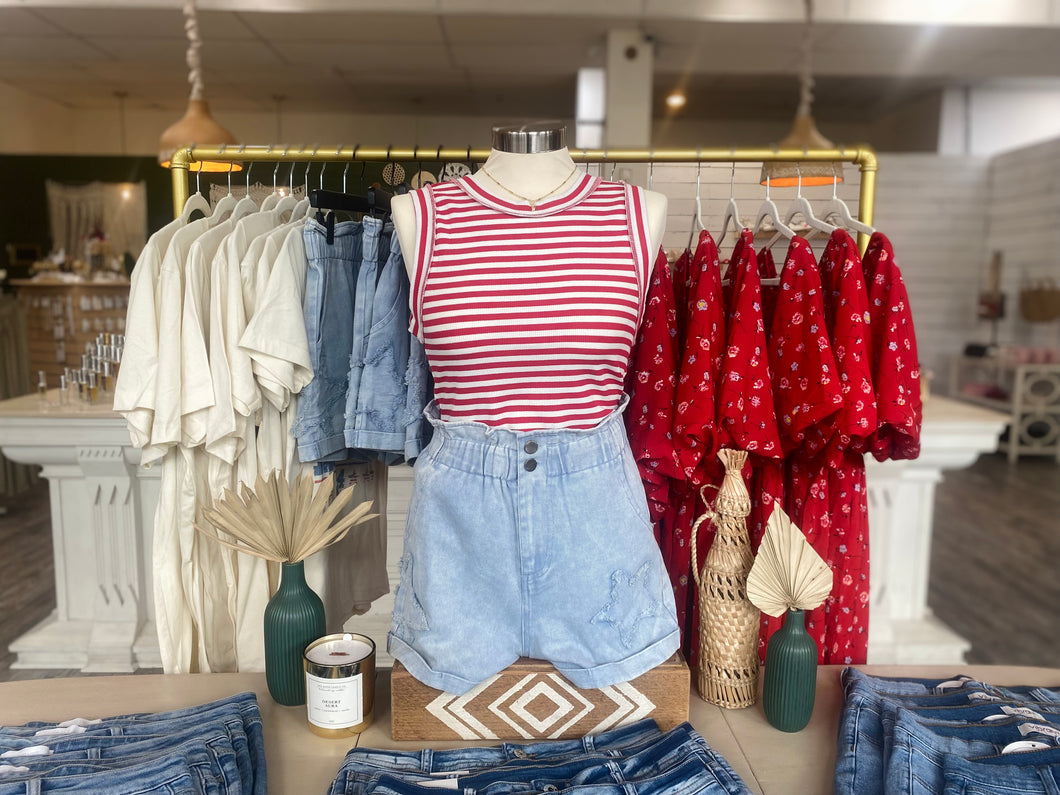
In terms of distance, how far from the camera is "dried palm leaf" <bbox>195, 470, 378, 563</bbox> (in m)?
1.43

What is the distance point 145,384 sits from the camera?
4.93ft

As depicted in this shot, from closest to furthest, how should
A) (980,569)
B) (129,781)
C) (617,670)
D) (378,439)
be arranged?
(129,781) < (617,670) < (378,439) < (980,569)

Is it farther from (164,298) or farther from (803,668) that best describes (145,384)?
(803,668)

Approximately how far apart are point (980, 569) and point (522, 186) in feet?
12.2

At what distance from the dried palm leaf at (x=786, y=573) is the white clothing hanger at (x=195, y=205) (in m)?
1.32

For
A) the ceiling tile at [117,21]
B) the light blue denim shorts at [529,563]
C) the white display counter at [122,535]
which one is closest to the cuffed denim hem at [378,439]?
the light blue denim shorts at [529,563]

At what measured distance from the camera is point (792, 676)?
1346 millimetres

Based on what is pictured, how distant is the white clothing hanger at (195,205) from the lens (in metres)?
1.67

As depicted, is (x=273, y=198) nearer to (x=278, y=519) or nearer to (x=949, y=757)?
(x=278, y=519)

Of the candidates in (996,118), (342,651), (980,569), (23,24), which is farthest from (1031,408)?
(23,24)

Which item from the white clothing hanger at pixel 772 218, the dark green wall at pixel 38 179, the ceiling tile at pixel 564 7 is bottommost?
the white clothing hanger at pixel 772 218

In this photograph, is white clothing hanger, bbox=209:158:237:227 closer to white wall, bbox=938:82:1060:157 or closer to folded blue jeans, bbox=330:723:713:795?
folded blue jeans, bbox=330:723:713:795

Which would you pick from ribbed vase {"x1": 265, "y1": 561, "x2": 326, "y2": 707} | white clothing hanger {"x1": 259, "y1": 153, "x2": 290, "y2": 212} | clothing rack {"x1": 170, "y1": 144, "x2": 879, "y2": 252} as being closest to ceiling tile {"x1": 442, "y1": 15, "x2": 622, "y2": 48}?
white clothing hanger {"x1": 259, "y1": 153, "x2": 290, "y2": 212}

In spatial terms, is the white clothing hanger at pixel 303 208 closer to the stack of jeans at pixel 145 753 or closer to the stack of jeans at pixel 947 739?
the stack of jeans at pixel 145 753
